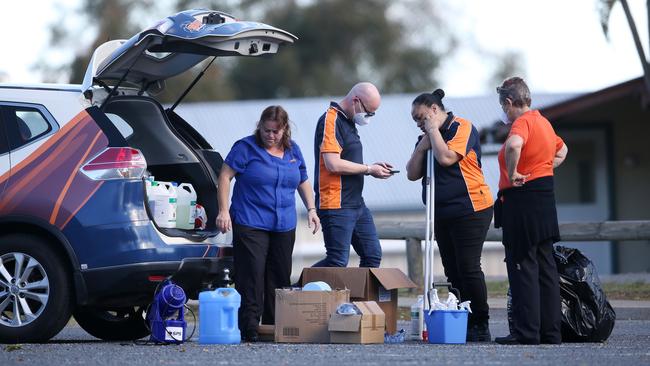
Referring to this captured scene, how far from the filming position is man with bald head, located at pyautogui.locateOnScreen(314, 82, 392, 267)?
32.4 ft

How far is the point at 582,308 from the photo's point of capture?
9508mm

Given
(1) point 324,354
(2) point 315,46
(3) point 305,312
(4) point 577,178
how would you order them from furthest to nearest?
(2) point 315,46, (4) point 577,178, (3) point 305,312, (1) point 324,354

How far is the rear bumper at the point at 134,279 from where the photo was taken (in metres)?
9.12

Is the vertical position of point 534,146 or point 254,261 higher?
point 534,146

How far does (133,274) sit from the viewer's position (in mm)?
9133

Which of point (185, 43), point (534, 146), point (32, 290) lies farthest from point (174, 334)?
point (534, 146)

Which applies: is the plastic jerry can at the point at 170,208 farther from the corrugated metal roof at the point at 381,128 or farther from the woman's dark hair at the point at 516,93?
the corrugated metal roof at the point at 381,128

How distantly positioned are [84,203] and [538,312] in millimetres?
3246

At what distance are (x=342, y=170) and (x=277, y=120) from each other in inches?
24.7

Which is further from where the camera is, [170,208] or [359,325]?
[170,208]

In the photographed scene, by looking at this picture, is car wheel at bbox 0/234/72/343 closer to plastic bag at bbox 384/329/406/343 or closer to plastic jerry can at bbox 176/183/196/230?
plastic jerry can at bbox 176/183/196/230

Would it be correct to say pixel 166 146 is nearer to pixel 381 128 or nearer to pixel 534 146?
pixel 534 146

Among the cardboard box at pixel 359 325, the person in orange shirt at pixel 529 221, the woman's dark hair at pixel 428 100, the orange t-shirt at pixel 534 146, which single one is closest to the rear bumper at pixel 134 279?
the cardboard box at pixel 359 325

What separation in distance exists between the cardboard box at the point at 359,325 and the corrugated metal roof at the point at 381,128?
17.2 metres
